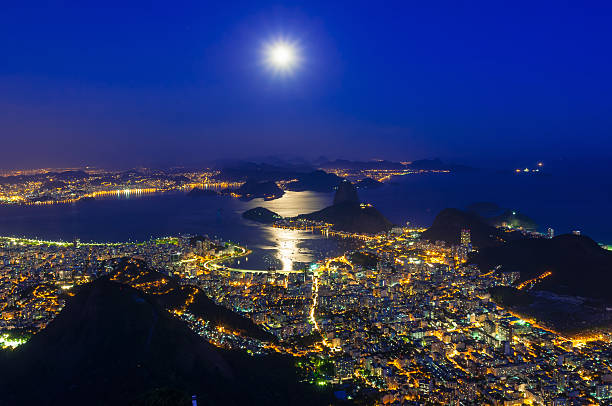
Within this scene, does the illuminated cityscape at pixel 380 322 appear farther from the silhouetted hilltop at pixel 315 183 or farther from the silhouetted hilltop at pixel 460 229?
the silhouetted hilltop at pixel 315 183

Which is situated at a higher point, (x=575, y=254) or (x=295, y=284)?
(x=575, y=254)

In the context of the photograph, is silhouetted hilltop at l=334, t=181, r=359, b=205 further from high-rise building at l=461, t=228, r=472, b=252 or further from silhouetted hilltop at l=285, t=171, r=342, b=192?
silhouetted hilltop at l=285, t=171, r=342, b=192

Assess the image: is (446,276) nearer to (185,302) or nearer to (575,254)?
(575,254)

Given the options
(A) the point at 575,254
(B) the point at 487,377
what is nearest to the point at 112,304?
(B) the point at 487,377

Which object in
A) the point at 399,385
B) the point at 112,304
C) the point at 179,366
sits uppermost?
the point at 112,304

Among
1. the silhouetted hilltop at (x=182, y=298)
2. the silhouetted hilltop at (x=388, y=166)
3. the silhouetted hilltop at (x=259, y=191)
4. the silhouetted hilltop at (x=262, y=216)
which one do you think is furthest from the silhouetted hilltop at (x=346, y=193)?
the silhouetted hilltop at (x=388, y=166)

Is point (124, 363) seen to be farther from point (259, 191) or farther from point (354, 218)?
point (259, 191)
